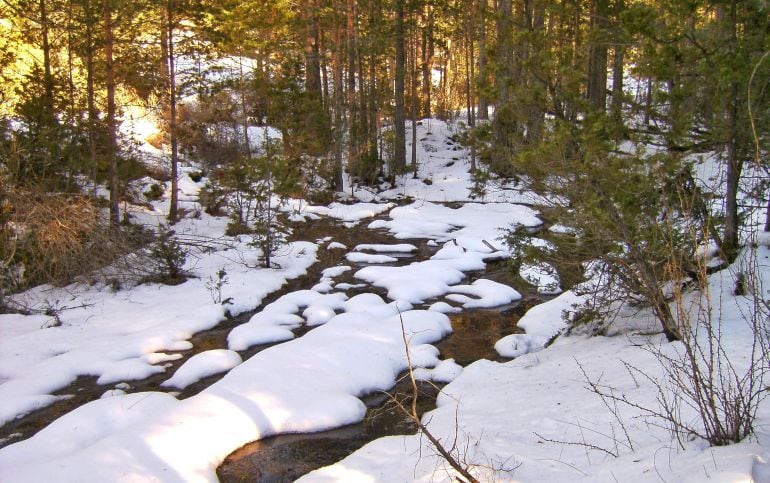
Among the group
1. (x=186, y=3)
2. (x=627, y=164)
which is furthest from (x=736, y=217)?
(x=186, y=3)

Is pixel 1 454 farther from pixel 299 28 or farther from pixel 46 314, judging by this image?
pixel 299 28

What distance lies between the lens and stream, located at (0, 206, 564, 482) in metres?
4.31

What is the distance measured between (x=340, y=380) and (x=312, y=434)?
3.17 ft

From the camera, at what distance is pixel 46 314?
25.2ft

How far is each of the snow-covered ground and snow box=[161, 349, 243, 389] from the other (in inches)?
0.9

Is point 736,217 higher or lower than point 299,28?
lower

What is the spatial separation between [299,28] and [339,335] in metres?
16.2

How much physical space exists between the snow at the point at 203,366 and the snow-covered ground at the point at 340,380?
0.02m

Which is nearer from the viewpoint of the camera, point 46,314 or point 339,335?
point 339,335

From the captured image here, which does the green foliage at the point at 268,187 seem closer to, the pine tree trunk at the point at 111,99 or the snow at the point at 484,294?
the pine tree trunk at the point at 111,99

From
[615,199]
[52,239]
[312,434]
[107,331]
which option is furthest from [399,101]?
[312,434]

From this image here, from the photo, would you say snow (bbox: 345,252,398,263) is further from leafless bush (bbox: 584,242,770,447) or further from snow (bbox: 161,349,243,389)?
leafless bush (bbox: 584,242,770,447)

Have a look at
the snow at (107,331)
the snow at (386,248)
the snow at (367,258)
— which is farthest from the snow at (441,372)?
the snow at (386,248)

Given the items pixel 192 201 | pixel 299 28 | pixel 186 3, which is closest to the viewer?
pixel 186 3
